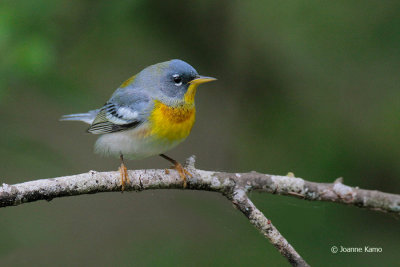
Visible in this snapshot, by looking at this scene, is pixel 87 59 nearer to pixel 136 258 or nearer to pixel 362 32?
pixel 136 258

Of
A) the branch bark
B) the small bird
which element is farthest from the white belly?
the branch bark

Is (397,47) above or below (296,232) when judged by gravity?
above

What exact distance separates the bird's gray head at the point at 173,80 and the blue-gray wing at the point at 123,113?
173mm

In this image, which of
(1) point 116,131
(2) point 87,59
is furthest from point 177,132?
(2) point 87,59

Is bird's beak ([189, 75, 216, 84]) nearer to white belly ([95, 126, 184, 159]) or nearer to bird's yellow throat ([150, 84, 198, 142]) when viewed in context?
bird's yellow throat ([150, 84, 198, 142])

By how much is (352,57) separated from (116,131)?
2.78m

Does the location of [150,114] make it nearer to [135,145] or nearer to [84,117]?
[135,145]

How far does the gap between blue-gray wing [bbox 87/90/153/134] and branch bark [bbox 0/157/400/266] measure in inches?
30.5

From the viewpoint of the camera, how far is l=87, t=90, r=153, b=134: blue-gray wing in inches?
185

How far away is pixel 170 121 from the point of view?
180 inches

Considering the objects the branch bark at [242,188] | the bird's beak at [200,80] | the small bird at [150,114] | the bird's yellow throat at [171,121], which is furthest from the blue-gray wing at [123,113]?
the branch bark at [242,188]

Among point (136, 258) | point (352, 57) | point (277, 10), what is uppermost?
point (277, 10)

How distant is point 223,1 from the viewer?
6004 millimetres

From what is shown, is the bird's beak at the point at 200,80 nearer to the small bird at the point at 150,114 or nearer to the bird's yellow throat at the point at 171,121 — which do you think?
the small bird at the point at 150,114
